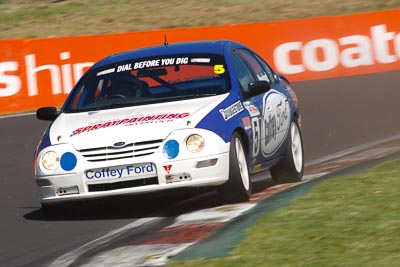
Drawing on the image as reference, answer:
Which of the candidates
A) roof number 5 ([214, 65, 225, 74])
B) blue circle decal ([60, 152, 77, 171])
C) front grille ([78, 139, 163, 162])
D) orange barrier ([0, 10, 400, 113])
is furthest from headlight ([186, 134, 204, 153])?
orange barrier ([0, 10, 400, 113])

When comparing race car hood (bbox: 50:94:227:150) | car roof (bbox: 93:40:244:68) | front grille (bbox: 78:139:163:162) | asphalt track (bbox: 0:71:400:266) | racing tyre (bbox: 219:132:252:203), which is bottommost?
asphalt track (bbox: 0:71:400:266)

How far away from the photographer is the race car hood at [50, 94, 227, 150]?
8.63 metres

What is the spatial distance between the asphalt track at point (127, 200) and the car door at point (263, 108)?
2.16 feet

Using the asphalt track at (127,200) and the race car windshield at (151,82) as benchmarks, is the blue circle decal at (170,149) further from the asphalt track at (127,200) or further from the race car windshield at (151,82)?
the race car windshield at (151,82)

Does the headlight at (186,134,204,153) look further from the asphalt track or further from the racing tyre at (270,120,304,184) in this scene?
the racing tyre at (270,120,304,184)

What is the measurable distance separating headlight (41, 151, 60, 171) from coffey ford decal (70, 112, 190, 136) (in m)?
0.23

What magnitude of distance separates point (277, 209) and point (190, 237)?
0.77 metres

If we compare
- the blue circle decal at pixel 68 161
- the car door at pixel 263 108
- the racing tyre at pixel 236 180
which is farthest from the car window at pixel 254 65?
the blue circle decal at pixel 68 161

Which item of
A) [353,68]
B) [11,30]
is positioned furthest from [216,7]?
[353,68]

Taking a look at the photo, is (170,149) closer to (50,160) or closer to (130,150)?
(130,150)

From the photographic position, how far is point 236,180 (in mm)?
8789

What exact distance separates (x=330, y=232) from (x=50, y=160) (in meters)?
2.96

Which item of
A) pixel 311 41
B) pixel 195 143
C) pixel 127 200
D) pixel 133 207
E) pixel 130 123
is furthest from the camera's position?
pixel 311 41

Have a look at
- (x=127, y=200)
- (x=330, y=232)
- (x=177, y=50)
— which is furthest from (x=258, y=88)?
(x=330, y=232)
